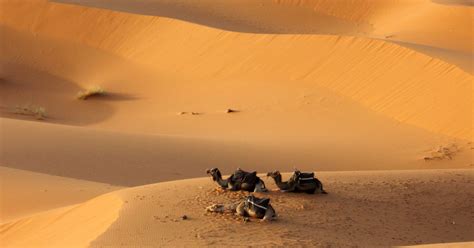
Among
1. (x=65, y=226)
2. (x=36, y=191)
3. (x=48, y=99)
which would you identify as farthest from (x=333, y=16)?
(x=65, y=226)

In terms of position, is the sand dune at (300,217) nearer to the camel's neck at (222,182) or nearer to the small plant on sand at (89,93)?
the camel's neck at (222,182)

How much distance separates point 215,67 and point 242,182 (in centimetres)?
1671

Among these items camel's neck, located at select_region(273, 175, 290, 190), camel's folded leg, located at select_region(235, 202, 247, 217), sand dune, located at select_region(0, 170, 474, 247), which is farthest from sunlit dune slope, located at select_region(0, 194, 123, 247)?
camel's neck, located at select_region(273, 175, 290, 190)

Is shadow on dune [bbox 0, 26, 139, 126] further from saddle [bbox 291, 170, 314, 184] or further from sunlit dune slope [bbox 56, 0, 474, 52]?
saddle [bbox 291, 170, 314, 184]

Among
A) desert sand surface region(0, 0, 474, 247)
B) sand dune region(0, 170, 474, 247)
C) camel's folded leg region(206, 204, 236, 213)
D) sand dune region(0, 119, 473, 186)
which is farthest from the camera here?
sand dune region(0, 119, 473, 186)

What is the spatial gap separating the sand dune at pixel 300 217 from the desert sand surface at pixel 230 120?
35 mm

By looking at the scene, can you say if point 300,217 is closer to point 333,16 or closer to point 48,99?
point 48,99

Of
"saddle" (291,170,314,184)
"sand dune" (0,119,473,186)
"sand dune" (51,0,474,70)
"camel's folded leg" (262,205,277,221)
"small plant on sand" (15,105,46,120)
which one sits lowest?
"camel's folded leg" (262,205,277,221)

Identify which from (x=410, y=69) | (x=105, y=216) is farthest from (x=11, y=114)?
(x=105, y=216)

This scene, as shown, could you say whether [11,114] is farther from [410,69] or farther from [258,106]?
[410,69]

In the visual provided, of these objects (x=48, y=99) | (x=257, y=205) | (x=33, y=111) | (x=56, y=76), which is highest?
(x=56, y=76)

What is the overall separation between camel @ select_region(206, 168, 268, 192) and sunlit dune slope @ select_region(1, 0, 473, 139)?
8994 millimetres

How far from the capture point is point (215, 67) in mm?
27203

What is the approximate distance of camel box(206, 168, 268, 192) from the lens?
10.7m
